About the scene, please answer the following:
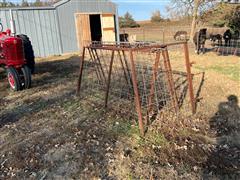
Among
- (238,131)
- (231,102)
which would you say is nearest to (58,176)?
(238,131)

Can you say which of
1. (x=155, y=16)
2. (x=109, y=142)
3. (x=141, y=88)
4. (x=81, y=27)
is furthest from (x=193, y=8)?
(x=155, y=16)

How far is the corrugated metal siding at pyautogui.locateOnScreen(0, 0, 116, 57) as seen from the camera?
11.4 m

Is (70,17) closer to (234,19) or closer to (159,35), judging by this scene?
(234,19)

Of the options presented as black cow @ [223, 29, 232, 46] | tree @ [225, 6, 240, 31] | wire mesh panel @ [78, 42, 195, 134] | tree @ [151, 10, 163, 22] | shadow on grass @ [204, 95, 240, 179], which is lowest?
shadow on grass @ [204, 95, 240, 179]

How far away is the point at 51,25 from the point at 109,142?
9844 millimetres

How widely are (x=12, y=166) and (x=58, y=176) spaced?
2.11 feet

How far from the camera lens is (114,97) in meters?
5.18

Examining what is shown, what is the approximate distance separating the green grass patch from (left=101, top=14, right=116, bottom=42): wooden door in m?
6.78

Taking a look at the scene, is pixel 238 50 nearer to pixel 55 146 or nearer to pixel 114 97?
pixel 114 97

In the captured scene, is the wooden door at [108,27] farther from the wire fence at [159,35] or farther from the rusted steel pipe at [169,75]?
the rusted steel pipe at [169,75]

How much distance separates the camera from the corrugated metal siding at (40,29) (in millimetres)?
11375

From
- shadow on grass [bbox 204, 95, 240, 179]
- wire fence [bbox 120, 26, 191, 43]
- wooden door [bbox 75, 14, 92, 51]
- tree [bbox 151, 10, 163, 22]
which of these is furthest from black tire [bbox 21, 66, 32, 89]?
tree [bbox 151, 10, 163, 22]

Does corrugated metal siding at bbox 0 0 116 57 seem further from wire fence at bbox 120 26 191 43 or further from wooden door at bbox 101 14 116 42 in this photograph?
wire fence at bbox 120 26 191 43

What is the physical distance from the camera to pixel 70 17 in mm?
12430
